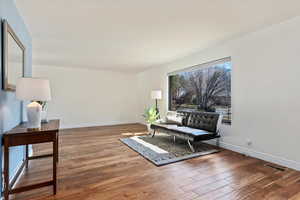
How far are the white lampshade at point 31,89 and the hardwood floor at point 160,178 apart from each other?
1071mm

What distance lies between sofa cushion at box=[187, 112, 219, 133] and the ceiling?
61.3 inches

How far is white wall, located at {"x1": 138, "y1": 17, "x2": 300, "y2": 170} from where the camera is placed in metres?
2.38

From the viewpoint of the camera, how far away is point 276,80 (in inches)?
101

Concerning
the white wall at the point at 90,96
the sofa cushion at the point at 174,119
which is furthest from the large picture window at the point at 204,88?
the white wall at the point at 90,96

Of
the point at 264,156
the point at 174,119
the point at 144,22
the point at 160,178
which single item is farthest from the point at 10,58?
the point at 264,156

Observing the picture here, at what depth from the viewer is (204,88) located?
13.2ft

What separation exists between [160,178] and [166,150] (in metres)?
1.08

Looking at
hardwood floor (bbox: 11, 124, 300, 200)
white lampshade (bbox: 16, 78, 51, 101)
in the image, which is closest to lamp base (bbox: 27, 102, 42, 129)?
white lampshade (bbox: 16, 78, 51, 101)

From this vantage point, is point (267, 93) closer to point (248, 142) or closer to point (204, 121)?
point (248, 142)

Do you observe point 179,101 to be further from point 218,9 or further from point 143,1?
point 143,1

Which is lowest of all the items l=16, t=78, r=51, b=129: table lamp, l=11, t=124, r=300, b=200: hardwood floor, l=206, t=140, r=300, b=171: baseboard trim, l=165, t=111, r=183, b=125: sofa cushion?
l=11, t=124, r=300, b=200: hardwood floor

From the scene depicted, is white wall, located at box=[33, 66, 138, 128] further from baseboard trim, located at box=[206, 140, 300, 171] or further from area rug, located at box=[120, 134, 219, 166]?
baseboard trim, located at box=[206, 140, 300, 171]

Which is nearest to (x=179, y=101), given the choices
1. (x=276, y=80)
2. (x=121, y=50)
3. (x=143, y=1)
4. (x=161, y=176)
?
(x=121, y=50)

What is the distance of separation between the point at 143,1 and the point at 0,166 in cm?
235
